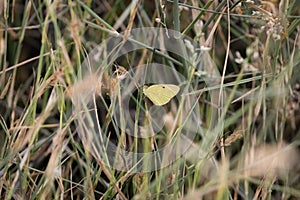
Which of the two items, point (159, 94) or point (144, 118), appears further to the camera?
point (144, 118)

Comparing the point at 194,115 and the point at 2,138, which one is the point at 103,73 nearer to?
the point at 194,115

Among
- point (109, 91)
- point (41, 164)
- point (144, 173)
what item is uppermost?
point (109, 91)

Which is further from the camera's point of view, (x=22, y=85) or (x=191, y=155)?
(x=22, y=85)

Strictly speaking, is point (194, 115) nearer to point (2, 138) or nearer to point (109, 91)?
point (109, 91)

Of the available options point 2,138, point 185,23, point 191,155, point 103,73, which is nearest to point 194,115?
point 191,155

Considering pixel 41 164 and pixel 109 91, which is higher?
pixel 109 91

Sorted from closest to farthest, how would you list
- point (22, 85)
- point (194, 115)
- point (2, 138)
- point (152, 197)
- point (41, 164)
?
point (152, 197), point (194, 115), point (2, 138), point (41, 164), point (22, 85)

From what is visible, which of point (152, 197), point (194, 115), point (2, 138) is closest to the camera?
point (152, 197)

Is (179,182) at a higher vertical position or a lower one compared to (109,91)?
lower

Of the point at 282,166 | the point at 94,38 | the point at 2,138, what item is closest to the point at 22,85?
the point at 94,38
